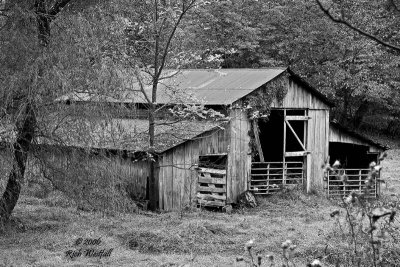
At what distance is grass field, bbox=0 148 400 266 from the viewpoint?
11.6 m

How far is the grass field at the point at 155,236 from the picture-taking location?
11.6m

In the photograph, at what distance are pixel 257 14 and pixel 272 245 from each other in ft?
82.7

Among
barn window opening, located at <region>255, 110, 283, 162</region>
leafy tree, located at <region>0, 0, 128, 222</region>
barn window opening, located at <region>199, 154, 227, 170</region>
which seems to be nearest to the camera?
leafy tree, located at <region>0, 0, 128, 222</region>

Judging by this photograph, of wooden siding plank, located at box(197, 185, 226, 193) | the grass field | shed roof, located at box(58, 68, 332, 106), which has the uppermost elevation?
shed roof, located at box(58, 68, 332, 106)

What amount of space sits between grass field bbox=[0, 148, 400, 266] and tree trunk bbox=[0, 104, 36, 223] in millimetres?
813

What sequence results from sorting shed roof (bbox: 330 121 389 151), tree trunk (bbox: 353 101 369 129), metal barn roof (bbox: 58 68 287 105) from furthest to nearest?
tree trunk (bbox: 353 101 369 129) < shed roof (bbox: 330 121 389 151) < metal barn roof (bbox: 58 68 287 105)

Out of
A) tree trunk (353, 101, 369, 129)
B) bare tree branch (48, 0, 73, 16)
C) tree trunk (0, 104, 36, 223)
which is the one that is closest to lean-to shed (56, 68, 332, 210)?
bare tree branch (48, 0, 73, 16)

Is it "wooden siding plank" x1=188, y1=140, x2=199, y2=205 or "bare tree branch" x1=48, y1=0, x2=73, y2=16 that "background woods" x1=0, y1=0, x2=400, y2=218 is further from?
"wooden siding plank" x1=188, y1=140, x2=199, y2=205

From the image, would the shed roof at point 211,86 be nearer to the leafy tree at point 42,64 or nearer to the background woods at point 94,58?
the background woods at point 94,58

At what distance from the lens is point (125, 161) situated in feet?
57.8

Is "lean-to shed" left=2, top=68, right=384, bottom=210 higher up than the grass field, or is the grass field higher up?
"lean-to shed" left=2, top=68, right=384, bottom=210

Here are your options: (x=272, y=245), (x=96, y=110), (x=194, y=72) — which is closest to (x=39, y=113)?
(x=96, y=110)

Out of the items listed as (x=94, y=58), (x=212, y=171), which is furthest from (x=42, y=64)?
(x=212, y=171)

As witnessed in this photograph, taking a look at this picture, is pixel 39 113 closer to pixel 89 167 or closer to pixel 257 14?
pixel 89 167
